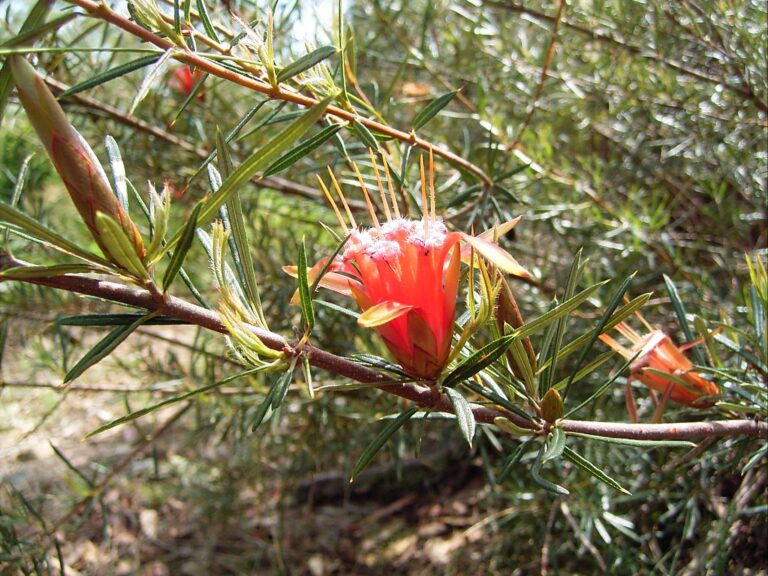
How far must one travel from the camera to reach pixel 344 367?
1.67ft

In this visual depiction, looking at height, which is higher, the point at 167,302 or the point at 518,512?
the point at 167,302

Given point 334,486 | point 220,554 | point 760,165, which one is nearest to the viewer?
point 760,165

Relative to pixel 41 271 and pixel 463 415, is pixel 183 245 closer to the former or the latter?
pixel 41 271

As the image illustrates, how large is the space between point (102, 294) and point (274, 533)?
49.6 inches

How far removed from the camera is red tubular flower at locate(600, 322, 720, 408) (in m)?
0.68

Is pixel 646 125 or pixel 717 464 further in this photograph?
pixel 646 125

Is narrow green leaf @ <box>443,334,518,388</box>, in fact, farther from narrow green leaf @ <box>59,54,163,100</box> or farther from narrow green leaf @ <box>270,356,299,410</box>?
narrow green leaf @ <box>59,54,163,100</box>

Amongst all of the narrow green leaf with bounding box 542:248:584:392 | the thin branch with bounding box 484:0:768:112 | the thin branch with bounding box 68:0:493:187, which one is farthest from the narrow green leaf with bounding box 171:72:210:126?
the thin branch with bounding box 484:0:768:112

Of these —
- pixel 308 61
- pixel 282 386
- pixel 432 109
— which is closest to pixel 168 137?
pixel 432 109

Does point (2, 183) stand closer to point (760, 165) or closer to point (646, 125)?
point (646, 125)

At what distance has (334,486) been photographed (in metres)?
1.90

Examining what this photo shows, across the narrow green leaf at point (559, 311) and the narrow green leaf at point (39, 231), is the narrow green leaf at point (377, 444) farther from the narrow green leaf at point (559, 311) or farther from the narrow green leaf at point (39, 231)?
the narrow green leaf at point (39, 231)

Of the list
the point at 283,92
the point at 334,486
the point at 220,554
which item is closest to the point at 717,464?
the point at 283,92

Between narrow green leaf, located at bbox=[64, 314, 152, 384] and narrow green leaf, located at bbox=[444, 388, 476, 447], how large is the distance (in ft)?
0.81
